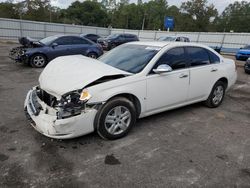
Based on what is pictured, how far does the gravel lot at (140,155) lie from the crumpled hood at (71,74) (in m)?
0.86

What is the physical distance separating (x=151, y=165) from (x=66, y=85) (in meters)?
1.68

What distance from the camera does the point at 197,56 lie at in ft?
16.1

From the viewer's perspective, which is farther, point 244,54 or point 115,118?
point 244,54

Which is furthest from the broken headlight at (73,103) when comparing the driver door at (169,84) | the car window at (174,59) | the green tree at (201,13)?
the green tree at (201,13)

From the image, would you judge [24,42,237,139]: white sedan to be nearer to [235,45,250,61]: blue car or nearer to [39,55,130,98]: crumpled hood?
[39,55,130,98]: crumpled hood

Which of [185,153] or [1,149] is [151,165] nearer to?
[185,153]

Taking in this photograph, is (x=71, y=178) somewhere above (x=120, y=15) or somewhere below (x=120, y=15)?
below

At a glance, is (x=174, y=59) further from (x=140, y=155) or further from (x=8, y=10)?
(x=8, y=10)

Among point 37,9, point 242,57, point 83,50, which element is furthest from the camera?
point 37,9

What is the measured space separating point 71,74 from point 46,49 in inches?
272

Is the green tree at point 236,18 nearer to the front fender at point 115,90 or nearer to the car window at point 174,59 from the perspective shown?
the car window at point 174,59

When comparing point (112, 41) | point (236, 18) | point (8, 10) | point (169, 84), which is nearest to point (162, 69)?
point (169, 84)

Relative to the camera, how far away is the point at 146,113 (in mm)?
4117

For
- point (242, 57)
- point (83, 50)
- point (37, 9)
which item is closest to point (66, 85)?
point (83, 50)
